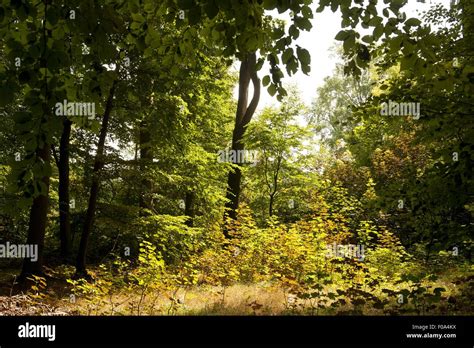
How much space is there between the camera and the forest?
220cm

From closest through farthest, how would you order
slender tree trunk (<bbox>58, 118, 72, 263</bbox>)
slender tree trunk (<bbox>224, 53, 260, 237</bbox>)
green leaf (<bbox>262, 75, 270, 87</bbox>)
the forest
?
the forest, green leaf (<bbox>262, 75, 270, 87</bbox>), slender tree trunk (<bbox>58, 118, 72, 263</bbox>), slender tree trunk (<bbox>224, 53, 260, 237</bbox>)

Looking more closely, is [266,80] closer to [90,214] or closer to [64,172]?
[90,214]

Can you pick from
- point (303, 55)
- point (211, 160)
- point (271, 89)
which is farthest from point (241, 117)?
point (303, 55)

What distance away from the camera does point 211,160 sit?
1278cm

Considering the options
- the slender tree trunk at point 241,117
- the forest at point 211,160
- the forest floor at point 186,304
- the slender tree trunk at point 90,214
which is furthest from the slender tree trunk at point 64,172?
the slender tree trunk at point 241,117

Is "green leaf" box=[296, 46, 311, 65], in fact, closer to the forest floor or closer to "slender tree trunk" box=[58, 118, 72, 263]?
the forest floor

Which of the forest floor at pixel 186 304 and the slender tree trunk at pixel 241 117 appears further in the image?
the slender tree trunk at pixel 241 117

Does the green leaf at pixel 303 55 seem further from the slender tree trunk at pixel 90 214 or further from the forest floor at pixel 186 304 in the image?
the slender tree trunk at pixel 90 214

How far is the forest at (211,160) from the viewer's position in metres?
2.20

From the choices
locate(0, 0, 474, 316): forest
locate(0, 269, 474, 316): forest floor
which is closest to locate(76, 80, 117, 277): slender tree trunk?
locate(0, 0, 474, 316): forest

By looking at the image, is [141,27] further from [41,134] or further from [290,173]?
[290,173]

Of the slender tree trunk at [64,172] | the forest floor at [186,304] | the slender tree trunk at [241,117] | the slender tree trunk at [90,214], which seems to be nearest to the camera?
the forest floor at [186,304]
